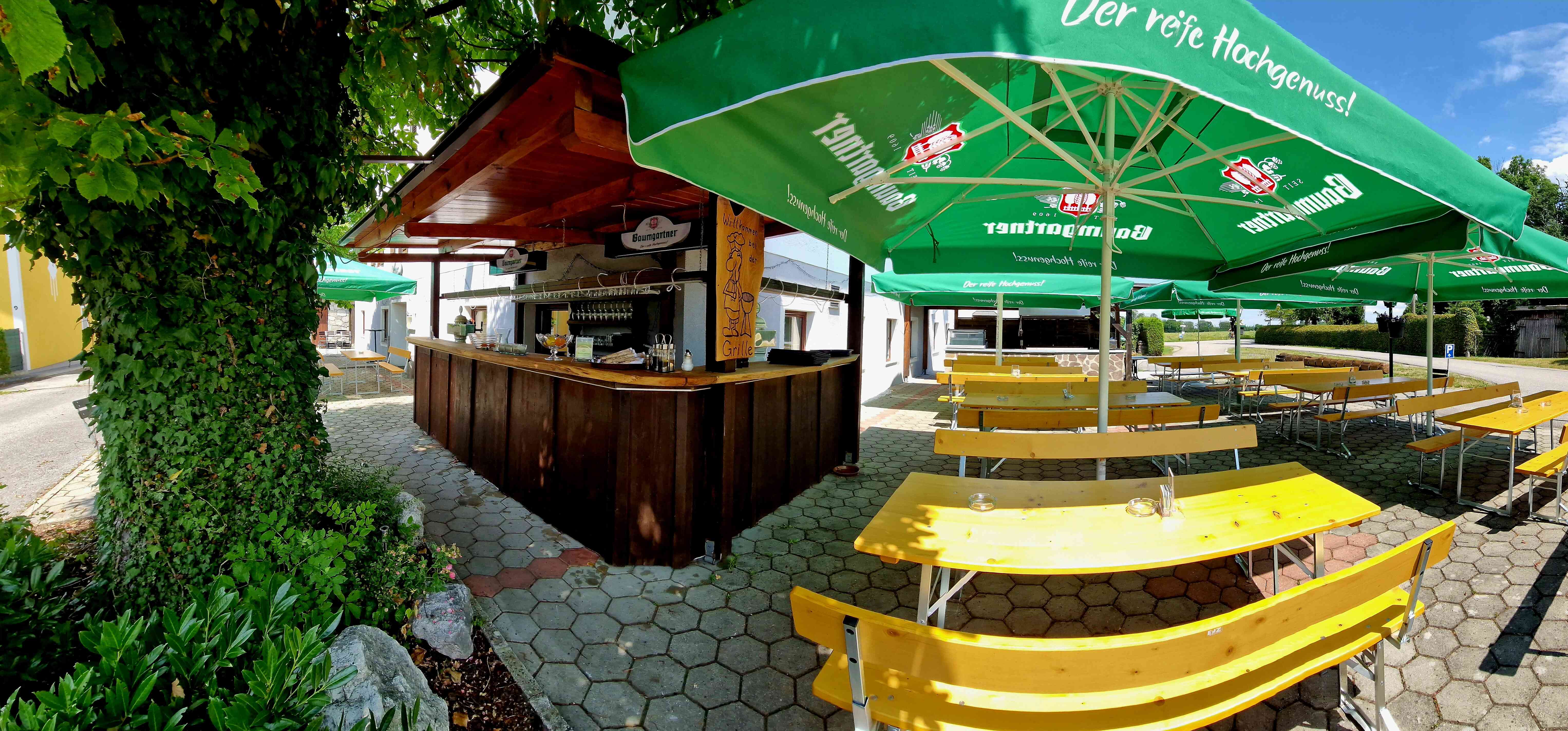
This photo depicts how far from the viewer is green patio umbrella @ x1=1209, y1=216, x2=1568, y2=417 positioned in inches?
116

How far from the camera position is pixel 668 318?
6004 millimetres

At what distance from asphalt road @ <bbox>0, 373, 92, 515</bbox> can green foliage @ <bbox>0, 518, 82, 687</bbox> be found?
80 centimetres

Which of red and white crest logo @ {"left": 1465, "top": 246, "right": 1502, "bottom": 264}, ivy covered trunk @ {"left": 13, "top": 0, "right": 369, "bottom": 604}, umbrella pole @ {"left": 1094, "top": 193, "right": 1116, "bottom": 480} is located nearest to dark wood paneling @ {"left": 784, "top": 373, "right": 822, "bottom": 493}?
umbrella pole @ {"left": 1094, "top": 193, "right": 1116, "bottom": 480}

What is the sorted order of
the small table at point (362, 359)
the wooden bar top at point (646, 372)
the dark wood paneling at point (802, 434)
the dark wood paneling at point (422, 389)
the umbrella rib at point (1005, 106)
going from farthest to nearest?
the small table at point (362, 359) → the dark wood paneling at point (422, 389) → the dark wood paneling at point (802, 434) → the wooden bar top at point (646, 372) → the umbrella rib at point (1005, 106)

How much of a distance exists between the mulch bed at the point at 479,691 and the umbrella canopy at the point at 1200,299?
8.04 metres

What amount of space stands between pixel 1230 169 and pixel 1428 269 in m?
5.28

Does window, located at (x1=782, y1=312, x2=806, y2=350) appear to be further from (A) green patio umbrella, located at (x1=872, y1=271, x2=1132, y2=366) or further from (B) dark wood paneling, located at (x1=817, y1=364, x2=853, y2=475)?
(B) dark wood paneling, located at (x1=817, y1=364, x2=853, y2=475)

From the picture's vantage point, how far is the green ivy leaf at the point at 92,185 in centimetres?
156

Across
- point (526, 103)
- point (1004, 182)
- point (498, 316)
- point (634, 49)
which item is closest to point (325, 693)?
point (526, 103)

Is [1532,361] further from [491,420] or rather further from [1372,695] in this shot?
[491,420]

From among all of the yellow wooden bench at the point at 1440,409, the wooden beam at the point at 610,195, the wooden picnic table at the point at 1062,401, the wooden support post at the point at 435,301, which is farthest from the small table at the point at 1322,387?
the wooden support post at the point at 435,301

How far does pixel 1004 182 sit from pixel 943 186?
2.54 ft

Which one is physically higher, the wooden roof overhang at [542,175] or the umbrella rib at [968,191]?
the wooden roof overhang at [542,175]

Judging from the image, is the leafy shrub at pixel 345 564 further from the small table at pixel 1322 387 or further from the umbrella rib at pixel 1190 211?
the small table at pixel 1322 387
